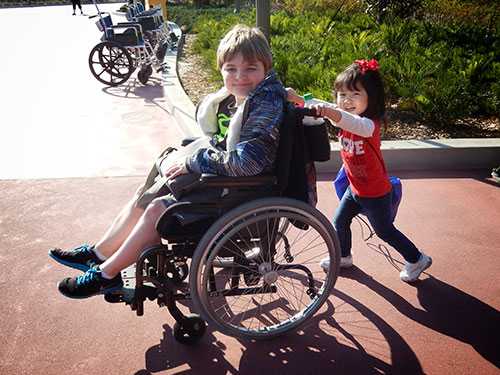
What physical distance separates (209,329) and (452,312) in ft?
4.55

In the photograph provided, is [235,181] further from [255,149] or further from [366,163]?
[366,163]

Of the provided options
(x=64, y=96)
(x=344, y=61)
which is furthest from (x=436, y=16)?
(x=64, y=96)

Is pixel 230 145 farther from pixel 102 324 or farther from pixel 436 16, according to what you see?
pixel 436 16

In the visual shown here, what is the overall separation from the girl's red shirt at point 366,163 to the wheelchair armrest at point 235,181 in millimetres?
645

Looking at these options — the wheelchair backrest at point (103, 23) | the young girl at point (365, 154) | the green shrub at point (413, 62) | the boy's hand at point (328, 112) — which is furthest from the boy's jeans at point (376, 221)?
the wheelchair backrest at point (103, 23)

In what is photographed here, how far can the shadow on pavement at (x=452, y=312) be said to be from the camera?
7.64ft

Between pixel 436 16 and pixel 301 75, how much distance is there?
694 cm

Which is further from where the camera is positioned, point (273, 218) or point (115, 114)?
point (115, 114)

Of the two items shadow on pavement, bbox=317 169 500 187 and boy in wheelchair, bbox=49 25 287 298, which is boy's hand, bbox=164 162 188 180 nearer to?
boy in wheelchair, bbox=49 25 287 298

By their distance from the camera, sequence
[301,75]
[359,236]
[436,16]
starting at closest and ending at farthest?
[359,236], [301,75], [436,16]

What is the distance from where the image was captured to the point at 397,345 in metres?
2.32

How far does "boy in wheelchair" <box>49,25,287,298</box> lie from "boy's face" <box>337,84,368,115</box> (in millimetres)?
457

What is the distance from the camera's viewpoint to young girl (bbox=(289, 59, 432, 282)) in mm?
2242

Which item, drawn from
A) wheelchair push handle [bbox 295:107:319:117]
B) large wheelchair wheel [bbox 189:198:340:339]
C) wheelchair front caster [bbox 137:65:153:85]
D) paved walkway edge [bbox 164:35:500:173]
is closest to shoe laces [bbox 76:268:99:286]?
large wheelchair wheel [bbox 189:198:340:339]
